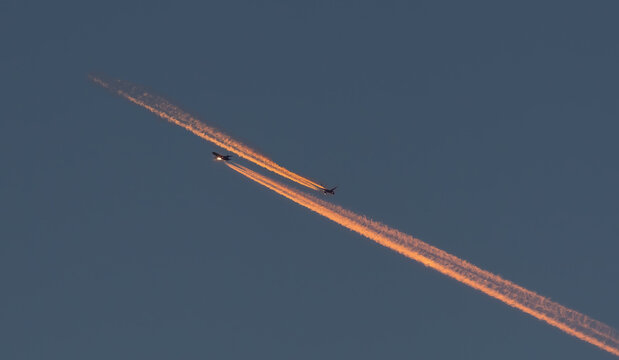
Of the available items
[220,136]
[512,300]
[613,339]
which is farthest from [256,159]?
[613,339]

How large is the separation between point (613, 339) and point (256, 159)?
4930 cm

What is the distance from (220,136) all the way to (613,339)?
179 feet

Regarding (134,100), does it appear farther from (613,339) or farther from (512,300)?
(613,339)

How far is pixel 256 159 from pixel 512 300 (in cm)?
3676

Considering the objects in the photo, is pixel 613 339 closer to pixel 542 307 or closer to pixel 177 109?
pixel 542 307

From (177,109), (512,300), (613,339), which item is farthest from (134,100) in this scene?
(613,339)

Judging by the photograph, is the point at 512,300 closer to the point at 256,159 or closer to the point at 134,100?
the point at 256,159

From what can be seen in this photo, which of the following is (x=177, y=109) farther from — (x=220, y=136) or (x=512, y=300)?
(x=512, y=300)

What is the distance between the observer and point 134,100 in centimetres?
19962

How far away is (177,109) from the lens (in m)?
200

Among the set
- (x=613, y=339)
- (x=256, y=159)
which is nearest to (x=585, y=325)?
(x=613, y=339)

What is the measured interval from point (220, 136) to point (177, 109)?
21.1 feet

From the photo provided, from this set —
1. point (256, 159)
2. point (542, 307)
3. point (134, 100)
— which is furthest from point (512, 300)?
point (134, 100)

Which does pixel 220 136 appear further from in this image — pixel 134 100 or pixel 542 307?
pixel 542 307
